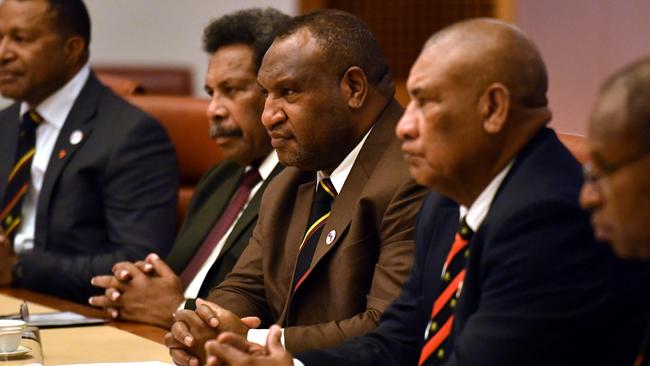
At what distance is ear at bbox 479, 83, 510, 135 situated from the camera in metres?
2.17

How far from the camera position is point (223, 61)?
3.77 meters

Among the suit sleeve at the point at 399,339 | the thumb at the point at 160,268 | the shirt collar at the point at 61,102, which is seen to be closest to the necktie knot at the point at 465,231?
the suit sleeve at the point at 399,339

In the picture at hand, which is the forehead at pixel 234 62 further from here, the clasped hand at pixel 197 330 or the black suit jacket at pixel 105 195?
the clasped hand at pixel 197 330

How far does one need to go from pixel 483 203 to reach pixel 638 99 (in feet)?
1.90

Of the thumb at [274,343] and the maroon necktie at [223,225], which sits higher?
the thumb at [274,343]

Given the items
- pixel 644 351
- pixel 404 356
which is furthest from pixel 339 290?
pixel 644 351

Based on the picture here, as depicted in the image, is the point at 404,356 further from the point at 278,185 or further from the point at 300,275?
the point at 278,185

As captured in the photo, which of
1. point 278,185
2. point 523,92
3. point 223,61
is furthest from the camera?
point 223,61

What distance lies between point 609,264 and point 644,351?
0.18 metres

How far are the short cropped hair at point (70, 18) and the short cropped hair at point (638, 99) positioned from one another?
308 centimetres

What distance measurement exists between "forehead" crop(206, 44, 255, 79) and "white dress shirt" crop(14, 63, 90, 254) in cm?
85

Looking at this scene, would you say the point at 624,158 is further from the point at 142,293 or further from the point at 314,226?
the point at 142,293

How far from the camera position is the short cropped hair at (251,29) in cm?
373

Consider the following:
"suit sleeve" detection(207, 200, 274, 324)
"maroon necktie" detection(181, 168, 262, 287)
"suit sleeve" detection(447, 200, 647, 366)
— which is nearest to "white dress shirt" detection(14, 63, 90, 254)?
"maroon necktie" detection(181, 168, 262, 287)
